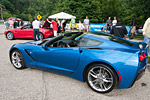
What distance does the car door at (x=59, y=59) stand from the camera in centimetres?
318

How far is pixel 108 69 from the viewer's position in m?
2.79

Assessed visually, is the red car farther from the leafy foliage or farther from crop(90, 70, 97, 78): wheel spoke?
the leafy foliage

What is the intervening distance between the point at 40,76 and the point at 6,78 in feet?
2.97

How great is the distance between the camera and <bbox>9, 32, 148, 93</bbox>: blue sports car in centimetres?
266

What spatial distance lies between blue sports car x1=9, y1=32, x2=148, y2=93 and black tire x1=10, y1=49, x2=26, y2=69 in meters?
0.37

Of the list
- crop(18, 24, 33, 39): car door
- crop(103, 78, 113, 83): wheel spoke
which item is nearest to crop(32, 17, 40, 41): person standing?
crop(18, 24, 33, 39): car door

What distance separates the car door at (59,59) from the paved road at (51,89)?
0.35 m

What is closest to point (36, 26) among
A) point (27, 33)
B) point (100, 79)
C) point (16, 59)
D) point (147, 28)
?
point (27, 33)

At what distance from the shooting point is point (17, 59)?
13.9 feet

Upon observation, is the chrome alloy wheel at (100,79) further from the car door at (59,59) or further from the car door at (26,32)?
the car door at (26,32)

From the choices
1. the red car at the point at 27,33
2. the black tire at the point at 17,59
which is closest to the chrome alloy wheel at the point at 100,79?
the black tire at the point at 17,59

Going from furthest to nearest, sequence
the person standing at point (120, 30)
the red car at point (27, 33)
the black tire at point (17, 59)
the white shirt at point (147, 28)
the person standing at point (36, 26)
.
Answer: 1. the red car at point (27, 33)
2. the person standing at point (36, 26)
3. the person standing at point (120, 30)
4. the white shirt at point (147, 28)
5. the black tire at point (17, 59)

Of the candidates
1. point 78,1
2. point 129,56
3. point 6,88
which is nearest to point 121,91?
point 129,56

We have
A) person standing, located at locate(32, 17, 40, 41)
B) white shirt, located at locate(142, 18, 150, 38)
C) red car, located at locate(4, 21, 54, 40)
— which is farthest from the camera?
red car, located at locate(4, 21, 54, 40)
